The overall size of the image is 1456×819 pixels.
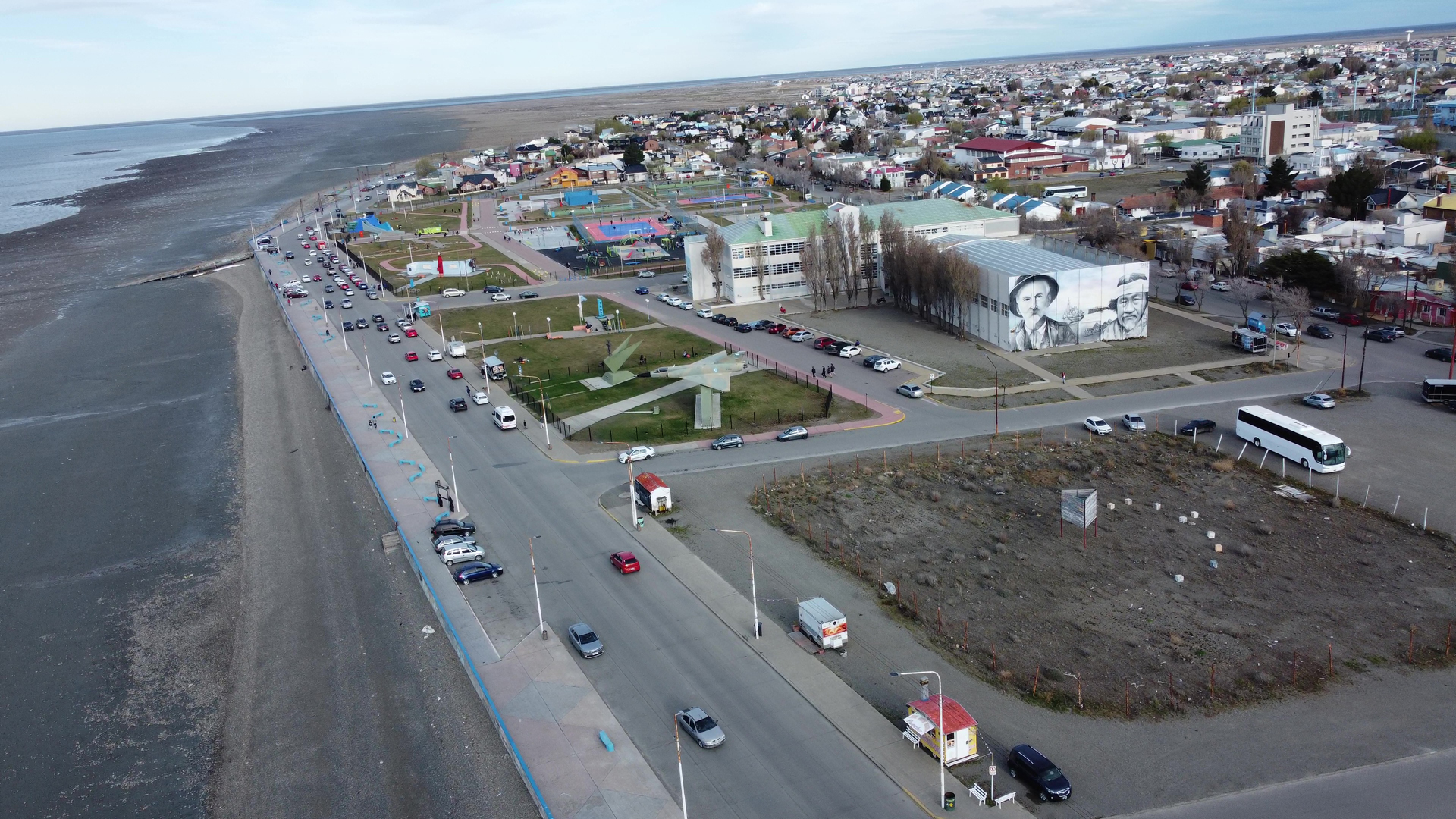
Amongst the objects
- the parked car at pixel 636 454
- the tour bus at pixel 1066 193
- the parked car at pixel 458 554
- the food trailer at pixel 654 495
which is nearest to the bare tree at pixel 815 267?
the parked car at pixel 636 454

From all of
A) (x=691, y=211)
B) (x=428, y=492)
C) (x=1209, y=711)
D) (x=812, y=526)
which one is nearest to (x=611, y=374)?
(x=428, y=492)

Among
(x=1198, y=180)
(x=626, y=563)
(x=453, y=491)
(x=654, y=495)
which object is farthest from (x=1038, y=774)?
(x=1198, y=180)

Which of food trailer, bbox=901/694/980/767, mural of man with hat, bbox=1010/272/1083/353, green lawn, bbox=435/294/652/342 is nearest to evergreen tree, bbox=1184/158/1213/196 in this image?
mural of man with hat, bbox=1010/272/1083/353

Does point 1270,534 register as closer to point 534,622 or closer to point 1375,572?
point 1375,572

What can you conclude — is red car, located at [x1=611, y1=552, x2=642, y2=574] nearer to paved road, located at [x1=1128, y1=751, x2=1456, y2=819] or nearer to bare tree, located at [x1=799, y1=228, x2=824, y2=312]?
paved road, located at [x1=1128, y1=751, x2=1456, y2=819]

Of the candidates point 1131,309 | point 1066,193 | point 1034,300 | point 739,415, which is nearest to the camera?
point 739,415

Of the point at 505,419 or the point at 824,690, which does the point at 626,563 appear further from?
the point at 505,419

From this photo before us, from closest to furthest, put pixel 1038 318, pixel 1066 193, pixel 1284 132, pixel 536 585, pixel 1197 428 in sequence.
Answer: pixel 536 585, pixel 1197 428, pixel 1038 318, pixel 1066 193, pixel 1284 132
